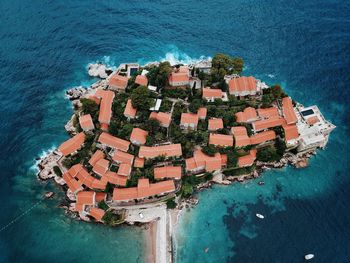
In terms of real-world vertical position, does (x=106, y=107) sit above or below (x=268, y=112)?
above

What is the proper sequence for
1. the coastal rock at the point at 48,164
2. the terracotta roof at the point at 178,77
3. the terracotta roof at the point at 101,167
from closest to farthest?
the terracotta roof at the point at 101,167 → the coastal rock at the point at 48,164 → the terracotta roof at the point at 178,77

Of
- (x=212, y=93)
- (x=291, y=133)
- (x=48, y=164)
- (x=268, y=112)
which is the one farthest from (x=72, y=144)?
(x=291, y=133)

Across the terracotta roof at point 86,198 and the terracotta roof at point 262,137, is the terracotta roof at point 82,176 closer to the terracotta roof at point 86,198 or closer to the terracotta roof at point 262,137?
the terracotta roof at point 86,198

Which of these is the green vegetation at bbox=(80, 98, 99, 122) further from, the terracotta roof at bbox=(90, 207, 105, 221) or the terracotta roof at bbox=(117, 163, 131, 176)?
the terracotta roof at bbox=(90, 207, 105, 221)

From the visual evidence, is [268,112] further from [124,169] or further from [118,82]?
[118,82]

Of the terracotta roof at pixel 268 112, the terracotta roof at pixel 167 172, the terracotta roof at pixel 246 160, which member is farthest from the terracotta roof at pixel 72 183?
the terracotta roof at pixel 268 112

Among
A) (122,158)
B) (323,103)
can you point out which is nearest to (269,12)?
(323,103)
